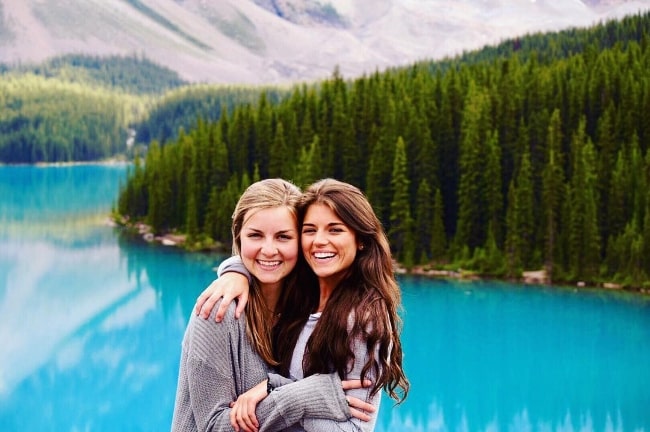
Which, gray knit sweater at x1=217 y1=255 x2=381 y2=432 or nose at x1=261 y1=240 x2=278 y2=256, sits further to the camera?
nose at x1=261 y1=240 x2=278 y2=256

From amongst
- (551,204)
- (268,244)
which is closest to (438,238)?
(551,204)

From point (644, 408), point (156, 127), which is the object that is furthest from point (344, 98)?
point (156, 127)

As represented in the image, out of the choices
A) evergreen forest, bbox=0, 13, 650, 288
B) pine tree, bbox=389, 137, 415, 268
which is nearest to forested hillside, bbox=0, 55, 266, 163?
evergreen forest, bbox=0, 13, 650, 288

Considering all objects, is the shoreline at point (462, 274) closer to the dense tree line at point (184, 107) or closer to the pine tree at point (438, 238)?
the pine tree at point (438, 238)

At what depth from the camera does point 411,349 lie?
2477 cm

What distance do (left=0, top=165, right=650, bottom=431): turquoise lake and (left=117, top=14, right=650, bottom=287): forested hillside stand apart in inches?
144

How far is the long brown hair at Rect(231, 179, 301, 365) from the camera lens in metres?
3.53

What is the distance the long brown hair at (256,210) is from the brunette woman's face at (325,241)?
0.09m

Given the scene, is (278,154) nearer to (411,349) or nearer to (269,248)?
(411,349)

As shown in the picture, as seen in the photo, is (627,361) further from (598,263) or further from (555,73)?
(555,73)

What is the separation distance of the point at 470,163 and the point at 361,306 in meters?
38.3

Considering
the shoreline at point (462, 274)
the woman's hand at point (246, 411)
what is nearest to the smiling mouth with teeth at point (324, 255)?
the woman's hand at point (246, 411)

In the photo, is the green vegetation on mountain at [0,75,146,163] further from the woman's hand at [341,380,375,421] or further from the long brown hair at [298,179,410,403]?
the woman's hand at [341,380,375,421]

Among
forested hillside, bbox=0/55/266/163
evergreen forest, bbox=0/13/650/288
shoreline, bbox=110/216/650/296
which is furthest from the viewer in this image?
forested hillside, bbox=0/55/266/163
